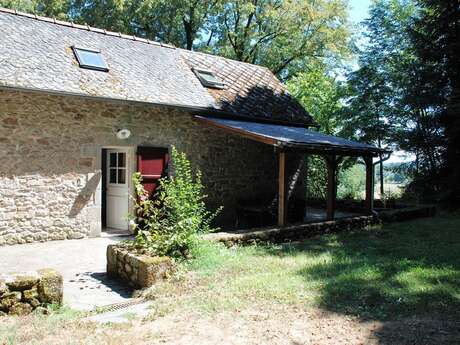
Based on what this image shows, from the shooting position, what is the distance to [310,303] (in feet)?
14.4

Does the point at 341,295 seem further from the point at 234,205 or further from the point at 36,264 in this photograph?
the point at 234,205

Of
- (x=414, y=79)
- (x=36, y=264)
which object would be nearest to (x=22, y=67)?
(x=36, y=264)

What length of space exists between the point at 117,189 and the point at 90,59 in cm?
302

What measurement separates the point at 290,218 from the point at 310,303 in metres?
6.10

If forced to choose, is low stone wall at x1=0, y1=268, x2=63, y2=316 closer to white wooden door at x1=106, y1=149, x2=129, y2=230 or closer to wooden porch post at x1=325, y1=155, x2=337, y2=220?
white wooden door at x1=106, y1=149, x2=129, y2=230

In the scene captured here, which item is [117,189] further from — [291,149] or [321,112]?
[321,112]

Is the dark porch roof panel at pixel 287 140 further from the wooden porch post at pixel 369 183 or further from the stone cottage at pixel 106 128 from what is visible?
the wooden porch post at pixel 369 183

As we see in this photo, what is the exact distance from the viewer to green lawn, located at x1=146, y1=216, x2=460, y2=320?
4373 mm

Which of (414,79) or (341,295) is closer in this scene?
(341,295)

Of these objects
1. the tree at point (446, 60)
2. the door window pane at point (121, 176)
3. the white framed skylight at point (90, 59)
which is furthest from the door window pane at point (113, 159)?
the tree at point (446, 60)

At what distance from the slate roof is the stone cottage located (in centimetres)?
3

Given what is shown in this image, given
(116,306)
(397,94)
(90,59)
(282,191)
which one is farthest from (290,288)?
(397,94)

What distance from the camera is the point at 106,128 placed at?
8570 mm

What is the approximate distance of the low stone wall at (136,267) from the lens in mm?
5098
